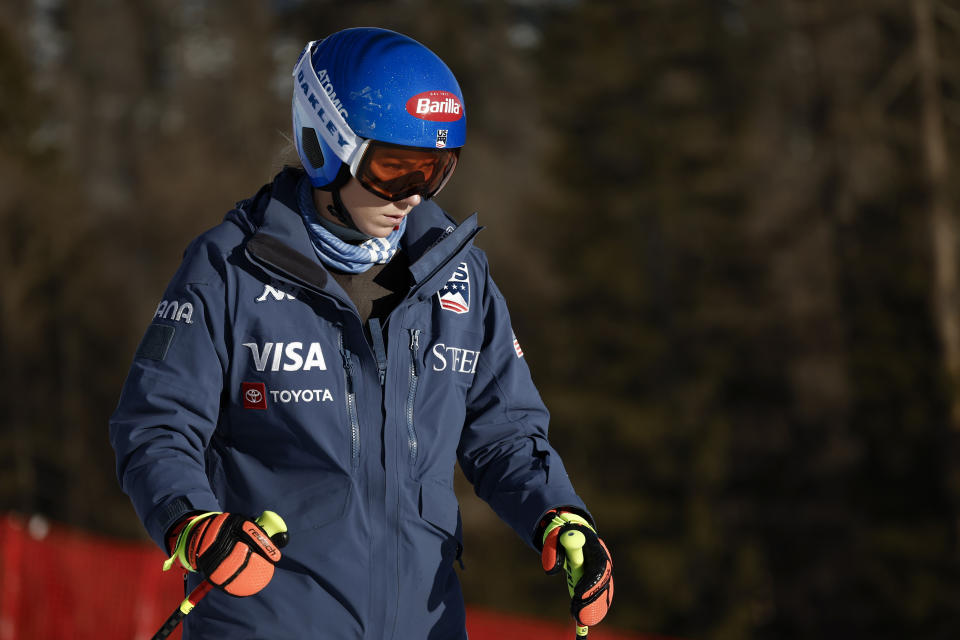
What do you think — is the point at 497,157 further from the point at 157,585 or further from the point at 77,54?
the point at 157,585

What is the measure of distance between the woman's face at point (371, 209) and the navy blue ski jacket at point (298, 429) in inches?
5.8

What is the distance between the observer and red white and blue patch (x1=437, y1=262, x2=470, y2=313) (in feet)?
9.12

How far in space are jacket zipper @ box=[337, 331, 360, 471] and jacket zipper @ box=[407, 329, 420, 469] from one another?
12cm

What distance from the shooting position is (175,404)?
8.05 ft

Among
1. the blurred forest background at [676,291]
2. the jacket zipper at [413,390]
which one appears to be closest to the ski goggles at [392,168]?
the jacket zipper at [413,390]

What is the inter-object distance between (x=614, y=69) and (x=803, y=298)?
715 cm

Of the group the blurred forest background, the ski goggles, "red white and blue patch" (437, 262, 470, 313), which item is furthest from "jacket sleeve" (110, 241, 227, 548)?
the blurred forest background

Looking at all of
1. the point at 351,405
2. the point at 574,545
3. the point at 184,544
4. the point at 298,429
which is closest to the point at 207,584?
the point at 184,544

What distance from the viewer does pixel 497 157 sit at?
122ft

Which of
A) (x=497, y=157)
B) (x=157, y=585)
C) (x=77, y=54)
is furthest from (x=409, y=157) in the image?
(x=77, y=54)

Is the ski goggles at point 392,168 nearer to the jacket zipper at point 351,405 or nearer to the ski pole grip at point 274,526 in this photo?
the jacket zipper at point 351,405

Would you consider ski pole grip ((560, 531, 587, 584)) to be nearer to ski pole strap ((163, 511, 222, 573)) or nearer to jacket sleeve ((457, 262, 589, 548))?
jacket sleeve ((457, 262, 589, 548))

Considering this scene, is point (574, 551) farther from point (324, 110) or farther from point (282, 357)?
point (324, 110)

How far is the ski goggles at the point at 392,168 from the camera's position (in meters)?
2.71
